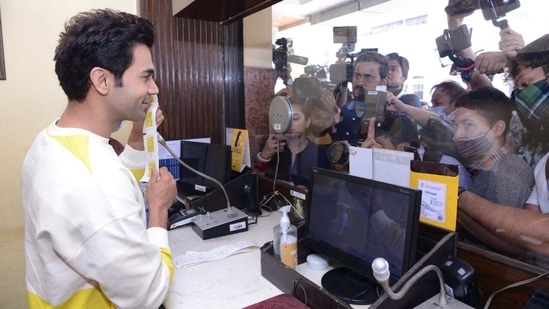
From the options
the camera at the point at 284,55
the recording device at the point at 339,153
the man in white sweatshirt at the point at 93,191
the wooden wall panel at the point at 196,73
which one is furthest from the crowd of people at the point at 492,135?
the wooden wall panel at the point at 196,73

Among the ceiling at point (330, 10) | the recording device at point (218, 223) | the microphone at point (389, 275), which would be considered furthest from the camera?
the recording device at point (218, 223)

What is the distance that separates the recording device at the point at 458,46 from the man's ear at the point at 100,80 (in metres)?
1.03

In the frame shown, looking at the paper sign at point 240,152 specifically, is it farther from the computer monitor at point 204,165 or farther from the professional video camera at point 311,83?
the professional video camera at point 311,83

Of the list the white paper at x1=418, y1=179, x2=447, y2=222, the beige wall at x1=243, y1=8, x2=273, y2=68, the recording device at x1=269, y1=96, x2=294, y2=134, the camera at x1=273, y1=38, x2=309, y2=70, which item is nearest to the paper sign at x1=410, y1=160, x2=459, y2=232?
the white paper at x1=418, y1=179, x2=447, y2=222

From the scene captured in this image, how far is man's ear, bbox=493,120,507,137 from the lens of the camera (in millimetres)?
992

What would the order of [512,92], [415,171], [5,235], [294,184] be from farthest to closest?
[5,235] → [294,184] → [415,171] → [512,92]

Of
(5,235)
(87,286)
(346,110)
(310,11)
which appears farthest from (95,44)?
(5,235)

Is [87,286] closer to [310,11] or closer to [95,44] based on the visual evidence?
[95,44]

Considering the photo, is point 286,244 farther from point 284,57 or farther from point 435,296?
point 284,57

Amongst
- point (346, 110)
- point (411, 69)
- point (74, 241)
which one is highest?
point (411, 69)

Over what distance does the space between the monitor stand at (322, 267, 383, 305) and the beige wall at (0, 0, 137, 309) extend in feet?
5.97

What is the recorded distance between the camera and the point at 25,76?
189 centimetres

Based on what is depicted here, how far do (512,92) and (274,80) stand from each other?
1.26m

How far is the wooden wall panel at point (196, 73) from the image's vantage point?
6.96 ft
